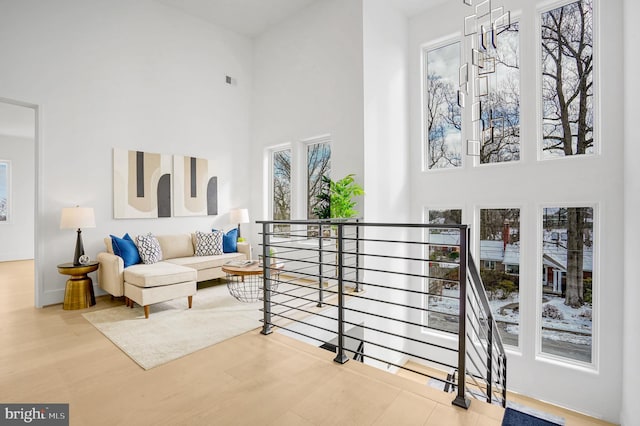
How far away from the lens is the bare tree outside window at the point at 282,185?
6.05 meters

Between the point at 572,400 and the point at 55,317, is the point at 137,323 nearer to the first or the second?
the point at 55,317

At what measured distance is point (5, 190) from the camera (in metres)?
8.02

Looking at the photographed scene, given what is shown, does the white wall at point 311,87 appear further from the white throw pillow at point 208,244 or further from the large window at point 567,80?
the large window at point 567,80

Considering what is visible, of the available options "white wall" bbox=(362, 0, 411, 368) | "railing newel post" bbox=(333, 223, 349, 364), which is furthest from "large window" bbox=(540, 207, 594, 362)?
"railing newel post" bbox=(333, 223, 349, 364)

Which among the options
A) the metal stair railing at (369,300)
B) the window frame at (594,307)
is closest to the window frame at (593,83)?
the window frame at (594,307)

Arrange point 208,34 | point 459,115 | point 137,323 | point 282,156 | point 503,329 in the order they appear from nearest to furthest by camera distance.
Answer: point 137,323 < point 503,329 < point 459,115 < point 208,34 < point 282,156

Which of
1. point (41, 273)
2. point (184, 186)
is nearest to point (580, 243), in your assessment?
point (184, 186)

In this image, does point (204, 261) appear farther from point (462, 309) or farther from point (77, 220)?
point (462, 309)

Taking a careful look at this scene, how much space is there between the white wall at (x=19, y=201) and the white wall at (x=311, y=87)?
259 inches

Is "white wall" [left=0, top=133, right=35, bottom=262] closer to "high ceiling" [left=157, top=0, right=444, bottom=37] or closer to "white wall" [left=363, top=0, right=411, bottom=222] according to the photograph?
"high ceiling" [left=157, top=0, right=444, bottom=37]

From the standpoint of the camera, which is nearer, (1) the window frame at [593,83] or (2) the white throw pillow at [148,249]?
(1) the window frame at [593,83]

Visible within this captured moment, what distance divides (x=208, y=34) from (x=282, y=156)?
2486 mm

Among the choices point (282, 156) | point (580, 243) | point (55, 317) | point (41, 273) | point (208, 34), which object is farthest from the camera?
point (282, 156)

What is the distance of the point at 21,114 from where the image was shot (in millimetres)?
6410
